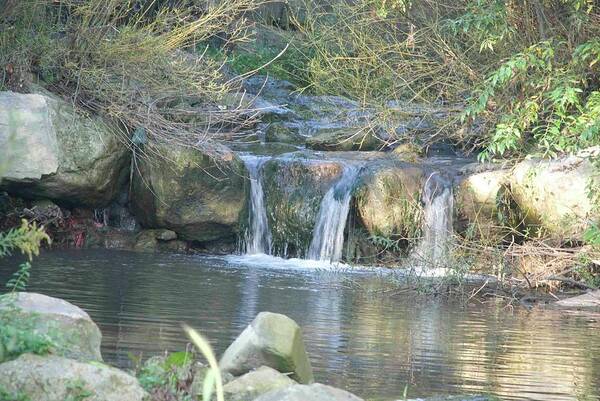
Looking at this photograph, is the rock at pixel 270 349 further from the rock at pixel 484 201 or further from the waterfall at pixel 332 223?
the waterfall at pixel 332 223

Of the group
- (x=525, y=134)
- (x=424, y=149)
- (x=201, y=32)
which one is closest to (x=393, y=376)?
(x=525, y=134)

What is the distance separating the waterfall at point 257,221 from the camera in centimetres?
1709

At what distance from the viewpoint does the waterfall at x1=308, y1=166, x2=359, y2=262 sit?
1675cm

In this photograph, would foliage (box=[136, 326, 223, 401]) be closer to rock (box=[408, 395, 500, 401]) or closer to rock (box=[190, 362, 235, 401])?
rock (box=[190, 362, 235, 401])

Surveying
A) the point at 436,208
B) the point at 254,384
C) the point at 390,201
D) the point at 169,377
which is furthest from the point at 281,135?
the point at 169,377

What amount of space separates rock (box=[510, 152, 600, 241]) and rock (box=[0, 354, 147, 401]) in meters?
9.77

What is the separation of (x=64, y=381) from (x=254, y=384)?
4.42ft

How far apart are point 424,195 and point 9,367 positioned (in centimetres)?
1227

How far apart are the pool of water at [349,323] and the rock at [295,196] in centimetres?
179

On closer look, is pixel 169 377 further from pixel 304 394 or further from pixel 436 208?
pixel 436 208

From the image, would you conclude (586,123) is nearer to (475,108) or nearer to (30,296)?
(475,108)

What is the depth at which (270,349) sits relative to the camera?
679 cm

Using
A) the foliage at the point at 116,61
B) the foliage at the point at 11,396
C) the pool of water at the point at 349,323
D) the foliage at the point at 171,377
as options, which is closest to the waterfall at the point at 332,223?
the pool of water at the point at 349,323

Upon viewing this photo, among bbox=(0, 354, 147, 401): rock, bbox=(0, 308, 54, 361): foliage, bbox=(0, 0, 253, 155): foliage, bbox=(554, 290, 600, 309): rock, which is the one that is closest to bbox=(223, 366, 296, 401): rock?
bbox=(0, 354, 147, 401): rock
